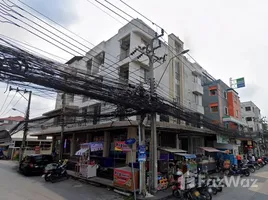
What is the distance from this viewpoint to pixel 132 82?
1218cm

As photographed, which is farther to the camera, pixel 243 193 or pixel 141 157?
pixel 243 193

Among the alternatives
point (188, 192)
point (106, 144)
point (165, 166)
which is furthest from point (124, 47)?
point (188, 192)

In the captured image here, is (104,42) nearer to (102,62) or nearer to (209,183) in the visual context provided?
(102,62)

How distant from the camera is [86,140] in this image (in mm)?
16422

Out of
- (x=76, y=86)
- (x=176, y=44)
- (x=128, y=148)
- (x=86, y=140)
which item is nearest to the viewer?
(x=76, y=86)

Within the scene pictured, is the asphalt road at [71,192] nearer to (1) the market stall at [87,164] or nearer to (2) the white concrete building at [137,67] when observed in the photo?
(1) the market stall at [87,164]

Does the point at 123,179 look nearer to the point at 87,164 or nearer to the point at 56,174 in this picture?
the point at 87,164

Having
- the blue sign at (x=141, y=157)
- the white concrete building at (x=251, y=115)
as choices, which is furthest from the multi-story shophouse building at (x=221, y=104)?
the white concrete building at (x=251, y=115)

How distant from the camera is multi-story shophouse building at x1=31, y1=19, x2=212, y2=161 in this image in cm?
1376

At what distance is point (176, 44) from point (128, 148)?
49.0 feet

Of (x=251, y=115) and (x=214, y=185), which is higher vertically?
(x=251, y=115)

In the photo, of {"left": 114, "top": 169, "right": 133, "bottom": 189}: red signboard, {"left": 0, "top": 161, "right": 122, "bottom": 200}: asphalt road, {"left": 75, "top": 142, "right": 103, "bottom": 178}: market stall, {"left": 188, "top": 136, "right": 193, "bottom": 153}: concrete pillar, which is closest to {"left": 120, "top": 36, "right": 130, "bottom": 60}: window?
{"left": 75, "top": 142, "right": 103, "bottom": 178}: market stall

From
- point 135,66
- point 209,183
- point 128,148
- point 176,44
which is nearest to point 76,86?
point 128,148

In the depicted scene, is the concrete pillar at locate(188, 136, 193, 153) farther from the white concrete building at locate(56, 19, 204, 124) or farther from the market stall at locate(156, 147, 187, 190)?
the market stall at locate(156, 147, 187, 190)
